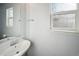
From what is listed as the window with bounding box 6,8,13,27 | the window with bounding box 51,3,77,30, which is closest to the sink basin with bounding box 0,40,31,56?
the window with bounding box 6,8,13,27

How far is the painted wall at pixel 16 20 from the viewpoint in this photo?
1393 millimetres

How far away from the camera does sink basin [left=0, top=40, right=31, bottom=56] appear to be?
4.26ft

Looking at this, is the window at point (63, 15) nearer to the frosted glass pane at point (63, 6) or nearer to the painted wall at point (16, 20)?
the frosted glass pane at point (63, 6)

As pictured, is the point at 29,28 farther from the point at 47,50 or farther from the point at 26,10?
the point at 47,50

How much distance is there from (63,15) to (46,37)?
445 mm

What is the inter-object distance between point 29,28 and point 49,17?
37cm

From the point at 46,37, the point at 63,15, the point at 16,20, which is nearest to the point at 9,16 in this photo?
the point at 16,20

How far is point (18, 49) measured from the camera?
4.67 ft

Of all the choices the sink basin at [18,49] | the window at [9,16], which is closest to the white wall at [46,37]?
the sink basin at [18,49]

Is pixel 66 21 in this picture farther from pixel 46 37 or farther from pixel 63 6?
pixel 46 37

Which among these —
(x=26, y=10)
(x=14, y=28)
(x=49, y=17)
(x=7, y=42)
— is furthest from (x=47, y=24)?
(x=7, y=42)

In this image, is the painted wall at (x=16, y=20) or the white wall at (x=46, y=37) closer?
the painted wall at (x=16, y=20)

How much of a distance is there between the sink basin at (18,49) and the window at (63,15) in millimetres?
544

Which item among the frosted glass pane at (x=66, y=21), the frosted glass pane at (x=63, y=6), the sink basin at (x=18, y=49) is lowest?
the sink basin at (x=18, y=49)
